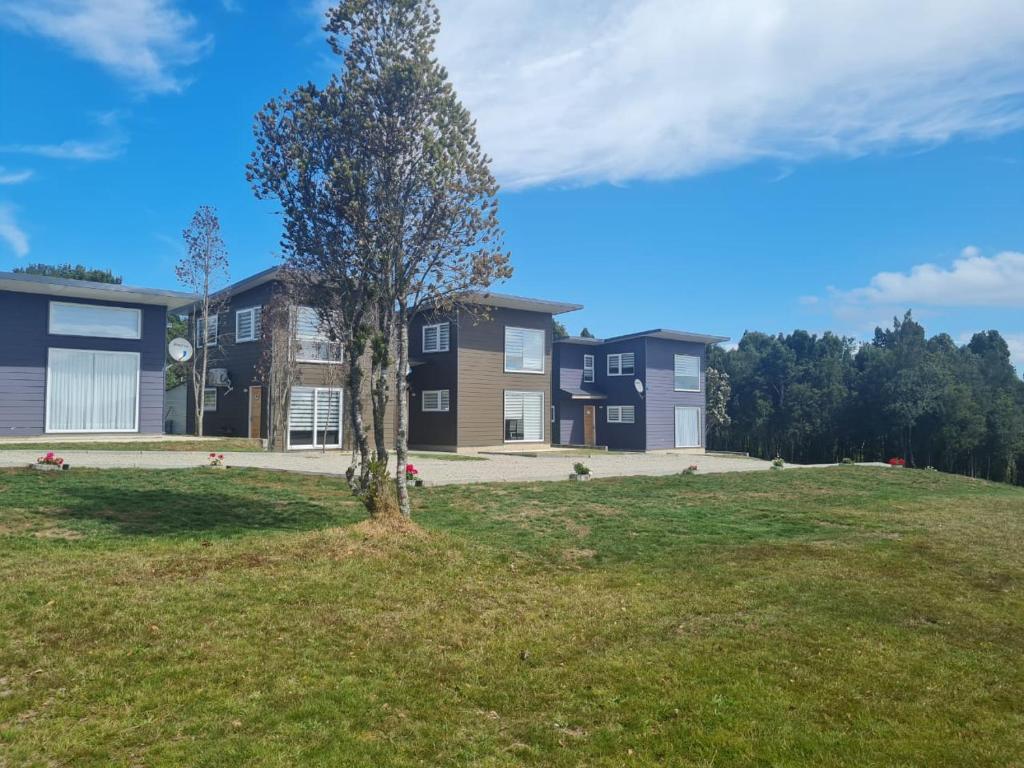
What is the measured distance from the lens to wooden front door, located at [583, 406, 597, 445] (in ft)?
120

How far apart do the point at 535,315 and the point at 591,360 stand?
809 cm

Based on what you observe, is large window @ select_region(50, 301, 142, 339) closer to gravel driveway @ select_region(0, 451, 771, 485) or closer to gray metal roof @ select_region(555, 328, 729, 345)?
gravel driveway @ select_region(0, 451, 771, 485)

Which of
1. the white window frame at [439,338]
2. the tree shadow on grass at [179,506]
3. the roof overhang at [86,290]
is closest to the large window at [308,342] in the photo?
→ the roof overhang at [86,290]

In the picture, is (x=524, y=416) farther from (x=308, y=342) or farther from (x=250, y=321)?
(x=250, y=321)

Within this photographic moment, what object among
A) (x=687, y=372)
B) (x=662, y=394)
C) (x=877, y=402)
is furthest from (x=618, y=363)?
(x=877, y=402)

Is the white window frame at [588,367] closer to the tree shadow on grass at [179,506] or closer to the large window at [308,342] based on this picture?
the large window at [308,342]

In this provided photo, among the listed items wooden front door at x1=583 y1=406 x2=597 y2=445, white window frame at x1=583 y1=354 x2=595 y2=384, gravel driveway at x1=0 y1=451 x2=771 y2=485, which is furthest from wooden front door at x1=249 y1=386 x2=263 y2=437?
white window frame at x1=583 y1=354 x2=595 y2=384

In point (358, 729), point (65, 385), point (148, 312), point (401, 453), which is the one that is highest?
point (148, 312)

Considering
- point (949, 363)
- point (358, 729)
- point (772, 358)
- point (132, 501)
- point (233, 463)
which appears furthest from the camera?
point (772, 358)

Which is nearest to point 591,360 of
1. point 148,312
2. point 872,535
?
point 148,312

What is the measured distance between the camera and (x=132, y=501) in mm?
9828

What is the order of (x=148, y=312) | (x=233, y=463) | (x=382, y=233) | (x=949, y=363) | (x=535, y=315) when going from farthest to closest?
(x=949, y=363)
(x=535, y=315)
(x=148, y=312)
(x=233, y=463)
(x=382, y=233)

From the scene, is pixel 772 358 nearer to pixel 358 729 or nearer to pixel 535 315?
pixel 535 315

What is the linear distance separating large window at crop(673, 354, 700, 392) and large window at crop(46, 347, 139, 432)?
23.7 meters
